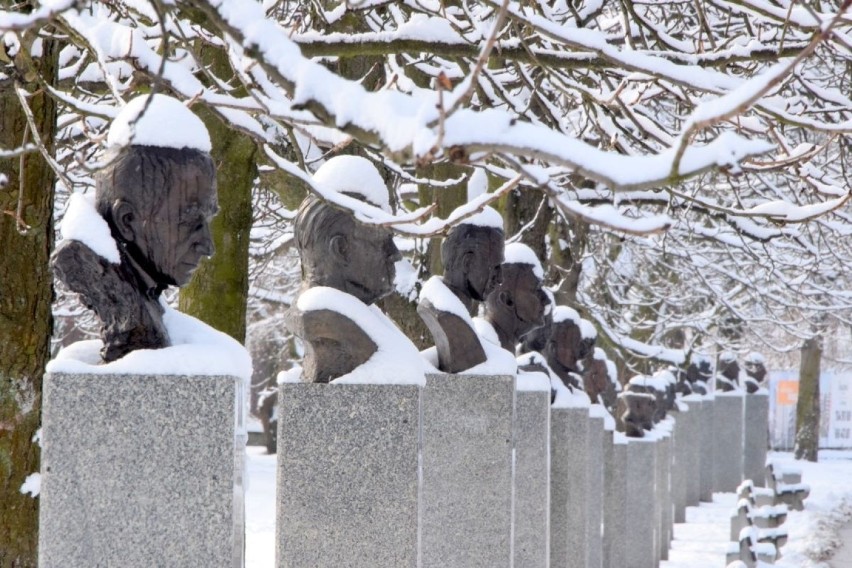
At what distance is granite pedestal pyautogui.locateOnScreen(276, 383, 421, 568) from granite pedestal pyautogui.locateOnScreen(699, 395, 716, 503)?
62.2ft

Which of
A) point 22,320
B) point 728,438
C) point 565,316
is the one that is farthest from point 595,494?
point 728,438

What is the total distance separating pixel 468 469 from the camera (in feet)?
21.1

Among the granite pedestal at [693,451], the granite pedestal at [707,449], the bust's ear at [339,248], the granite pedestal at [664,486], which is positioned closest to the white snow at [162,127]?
the bust's ear at [339,248]

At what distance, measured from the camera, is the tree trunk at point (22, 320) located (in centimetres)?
542

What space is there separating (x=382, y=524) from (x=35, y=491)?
5.18 ft

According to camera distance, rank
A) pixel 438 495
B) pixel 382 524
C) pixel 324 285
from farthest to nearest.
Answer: pixel 438 495, pixel 324 285, pixel 382 524

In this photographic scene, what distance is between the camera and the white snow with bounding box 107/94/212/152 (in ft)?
13.2

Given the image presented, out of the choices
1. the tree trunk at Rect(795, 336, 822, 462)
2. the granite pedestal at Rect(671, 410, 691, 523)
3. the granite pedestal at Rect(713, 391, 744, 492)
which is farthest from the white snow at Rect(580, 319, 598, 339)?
the tree trunk at Rect(795, 336, 822, 462)

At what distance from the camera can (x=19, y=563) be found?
5.40m

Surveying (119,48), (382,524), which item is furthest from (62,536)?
(119,48)

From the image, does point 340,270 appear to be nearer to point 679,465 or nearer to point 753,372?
point 679,465

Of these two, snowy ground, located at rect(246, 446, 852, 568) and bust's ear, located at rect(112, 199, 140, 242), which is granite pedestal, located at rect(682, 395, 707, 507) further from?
bust's ear, located at rect(112, 199, 140, 242)

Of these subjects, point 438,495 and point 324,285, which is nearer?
point 324,285

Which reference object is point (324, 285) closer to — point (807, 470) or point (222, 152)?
point (222, 152)
